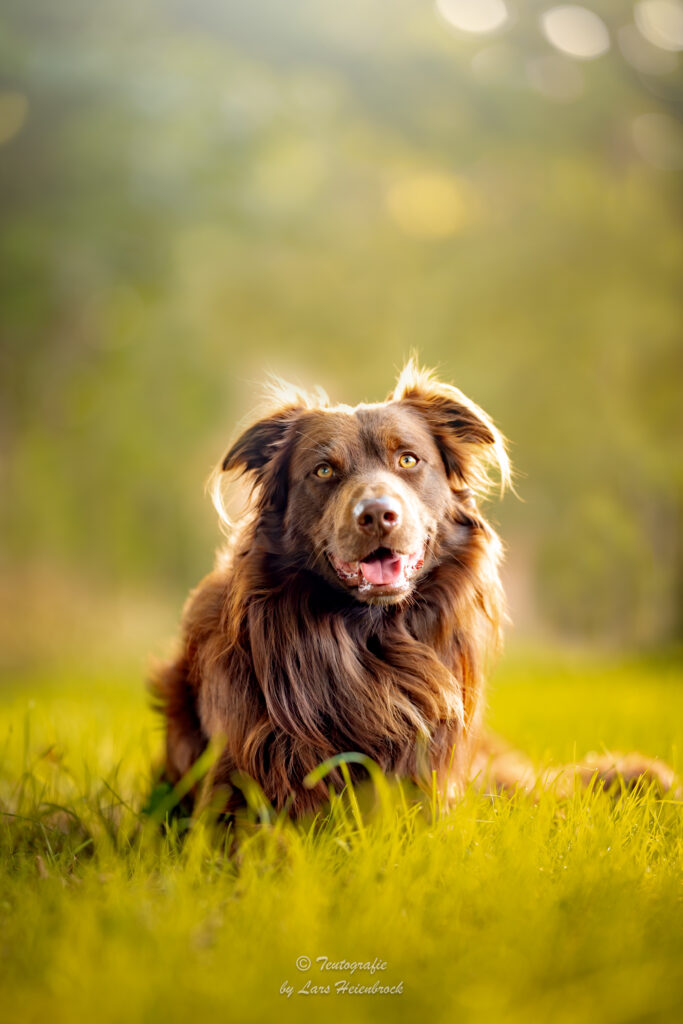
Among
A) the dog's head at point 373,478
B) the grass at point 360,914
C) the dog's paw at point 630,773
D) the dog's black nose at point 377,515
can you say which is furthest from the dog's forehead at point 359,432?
the dog's paw at point 630,773

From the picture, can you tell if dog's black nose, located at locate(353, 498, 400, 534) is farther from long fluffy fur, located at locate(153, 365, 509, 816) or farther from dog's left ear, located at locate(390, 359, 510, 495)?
dog's left ear, located at locate(390, 359, 510, 495)

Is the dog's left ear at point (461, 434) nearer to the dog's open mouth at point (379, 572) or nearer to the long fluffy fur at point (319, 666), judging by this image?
the long fluffy fur at point (319, 666)

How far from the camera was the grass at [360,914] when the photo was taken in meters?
1.72

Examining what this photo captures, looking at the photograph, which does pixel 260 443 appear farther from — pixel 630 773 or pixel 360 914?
pixel 630 773

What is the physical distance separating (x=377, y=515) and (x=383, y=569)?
0.23 m

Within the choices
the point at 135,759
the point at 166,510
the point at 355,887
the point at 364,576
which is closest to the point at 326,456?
the point at 364,576

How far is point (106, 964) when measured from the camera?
1.79 meters

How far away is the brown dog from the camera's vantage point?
2.79 m

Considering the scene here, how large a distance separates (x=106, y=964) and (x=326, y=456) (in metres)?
1.75

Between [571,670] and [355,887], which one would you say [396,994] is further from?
[571,670]

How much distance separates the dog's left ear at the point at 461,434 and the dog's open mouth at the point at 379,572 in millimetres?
600

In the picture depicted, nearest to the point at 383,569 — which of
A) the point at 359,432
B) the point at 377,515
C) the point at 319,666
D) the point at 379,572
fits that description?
the point at 379,572

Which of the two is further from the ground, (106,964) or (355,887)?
(355,887)

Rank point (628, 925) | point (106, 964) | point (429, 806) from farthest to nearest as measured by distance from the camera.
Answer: point (429, 806)
point (628, 925)
point (106, 964)
